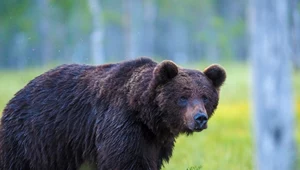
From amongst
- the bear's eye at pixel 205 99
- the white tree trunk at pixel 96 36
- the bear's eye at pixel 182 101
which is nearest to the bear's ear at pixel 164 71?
the bear's eye at pixel 182 101

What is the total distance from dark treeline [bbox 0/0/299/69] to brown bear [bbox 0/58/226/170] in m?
27.9

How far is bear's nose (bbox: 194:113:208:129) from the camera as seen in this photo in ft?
19.5

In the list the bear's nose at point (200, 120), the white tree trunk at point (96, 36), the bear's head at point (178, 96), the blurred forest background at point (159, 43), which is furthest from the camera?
the white tree trunk at point (96, 36)

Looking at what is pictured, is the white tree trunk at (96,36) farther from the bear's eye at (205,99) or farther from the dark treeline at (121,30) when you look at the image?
the bear's eye at (205,99)

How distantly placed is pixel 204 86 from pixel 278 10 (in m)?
0.88

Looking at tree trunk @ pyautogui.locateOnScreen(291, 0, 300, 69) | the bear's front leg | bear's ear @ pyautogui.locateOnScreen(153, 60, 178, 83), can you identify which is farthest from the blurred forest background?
the bear's front leg

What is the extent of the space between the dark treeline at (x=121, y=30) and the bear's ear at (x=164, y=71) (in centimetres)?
2864

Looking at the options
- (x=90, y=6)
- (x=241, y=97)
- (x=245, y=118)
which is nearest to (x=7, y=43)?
(x=90, y=6)

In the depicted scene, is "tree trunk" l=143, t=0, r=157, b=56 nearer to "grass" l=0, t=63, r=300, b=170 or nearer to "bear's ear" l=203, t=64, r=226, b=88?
"grass" l=0, t=63, r=300, b=170

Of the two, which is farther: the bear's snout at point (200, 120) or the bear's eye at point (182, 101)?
the bear's eye at point (182, 101)

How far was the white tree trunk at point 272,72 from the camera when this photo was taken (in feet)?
19.8

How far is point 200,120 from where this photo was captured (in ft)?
19.6

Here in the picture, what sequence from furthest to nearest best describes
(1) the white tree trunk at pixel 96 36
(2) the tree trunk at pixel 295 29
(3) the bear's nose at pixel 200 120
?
(1) the white tree trunk at pixel 96 36 < (2) the tree trunk at pixel 295 29 < (3) the bear's nose at pixel 200 120

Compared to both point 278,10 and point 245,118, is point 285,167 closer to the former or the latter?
point 278,10
